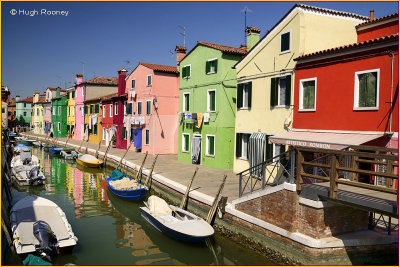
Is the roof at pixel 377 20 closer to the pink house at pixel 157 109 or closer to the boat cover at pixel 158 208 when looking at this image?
the boat cover at pixel 158 208

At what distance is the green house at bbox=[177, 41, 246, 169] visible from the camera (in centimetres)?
2172

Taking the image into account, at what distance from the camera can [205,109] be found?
23328mm

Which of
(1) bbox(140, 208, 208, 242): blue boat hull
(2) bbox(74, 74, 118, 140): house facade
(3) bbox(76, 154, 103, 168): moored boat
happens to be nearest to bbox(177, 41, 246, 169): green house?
(3) bbox(76, 154, 103, 168): moored boat

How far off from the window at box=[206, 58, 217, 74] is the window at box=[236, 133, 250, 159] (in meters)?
5.39

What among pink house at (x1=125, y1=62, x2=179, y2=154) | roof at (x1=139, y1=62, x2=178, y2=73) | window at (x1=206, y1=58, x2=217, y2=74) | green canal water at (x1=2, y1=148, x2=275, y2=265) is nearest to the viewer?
green canal water at (x1=2, y1=148, x2=275, y2=265)

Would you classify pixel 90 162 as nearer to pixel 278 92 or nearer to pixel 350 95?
pixel 278 92

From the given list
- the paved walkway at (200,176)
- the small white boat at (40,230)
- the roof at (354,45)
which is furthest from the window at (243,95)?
the small white boat at (40,230)

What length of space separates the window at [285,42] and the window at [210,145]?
8.27 metres

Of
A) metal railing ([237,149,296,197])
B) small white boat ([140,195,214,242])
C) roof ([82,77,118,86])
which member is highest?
roof ([82,77,118,86])

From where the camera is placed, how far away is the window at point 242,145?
19312mm

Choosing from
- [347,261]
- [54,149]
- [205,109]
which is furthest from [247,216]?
[54,149]

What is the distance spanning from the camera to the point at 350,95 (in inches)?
500

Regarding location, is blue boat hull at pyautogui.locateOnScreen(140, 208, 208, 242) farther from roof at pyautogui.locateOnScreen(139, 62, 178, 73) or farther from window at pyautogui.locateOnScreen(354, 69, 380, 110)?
roof at pyautogui.locateOnScreen(139, 62, 178, 73)

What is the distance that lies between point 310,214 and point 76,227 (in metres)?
9.50
